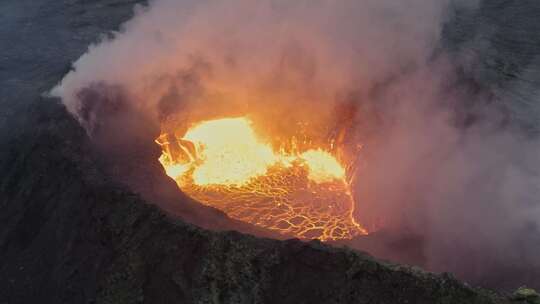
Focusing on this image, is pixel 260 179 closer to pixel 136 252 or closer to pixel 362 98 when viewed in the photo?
pixel 362 98

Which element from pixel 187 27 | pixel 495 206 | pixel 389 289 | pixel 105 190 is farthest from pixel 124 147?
pixel 495 206

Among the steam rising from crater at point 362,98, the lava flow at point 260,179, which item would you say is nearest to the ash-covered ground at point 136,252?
the steam rising from crater at point 362,98

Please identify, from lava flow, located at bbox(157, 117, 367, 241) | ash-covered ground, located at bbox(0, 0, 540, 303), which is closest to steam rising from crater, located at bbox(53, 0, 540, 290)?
lava flow, located at bbox(157, 117, 367, 241)

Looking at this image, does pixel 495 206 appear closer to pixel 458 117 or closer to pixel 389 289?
pixel 458 117

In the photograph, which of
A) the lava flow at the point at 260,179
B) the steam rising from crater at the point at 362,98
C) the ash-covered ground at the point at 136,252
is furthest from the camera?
the lava flow at the point at 260,179

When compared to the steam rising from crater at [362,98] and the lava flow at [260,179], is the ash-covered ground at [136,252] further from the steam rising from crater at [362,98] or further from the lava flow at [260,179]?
the lava flow at [260,179]

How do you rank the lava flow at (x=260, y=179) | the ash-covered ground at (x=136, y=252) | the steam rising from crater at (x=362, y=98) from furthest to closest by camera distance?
the lava flow at (x=260, y=179) < the steam rising from crater at (x=362, y=98) < the ash-covered ground at (x=136, y=252)

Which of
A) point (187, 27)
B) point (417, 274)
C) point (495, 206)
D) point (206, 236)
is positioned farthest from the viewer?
point (187, 27)

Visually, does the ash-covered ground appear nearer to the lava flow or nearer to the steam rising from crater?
the steam rising from crater
